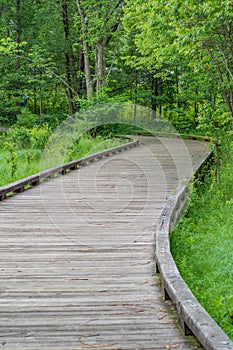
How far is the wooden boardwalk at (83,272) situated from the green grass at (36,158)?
217 centimetres

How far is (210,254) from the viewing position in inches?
246

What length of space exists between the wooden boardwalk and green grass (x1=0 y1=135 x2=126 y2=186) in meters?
2.17

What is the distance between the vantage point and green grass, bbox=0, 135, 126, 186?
11641mm

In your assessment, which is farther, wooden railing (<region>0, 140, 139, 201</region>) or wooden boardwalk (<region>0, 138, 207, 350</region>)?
wooden railing (<region>0, 140, 139, 201</region>)

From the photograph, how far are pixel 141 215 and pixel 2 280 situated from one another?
132 inches

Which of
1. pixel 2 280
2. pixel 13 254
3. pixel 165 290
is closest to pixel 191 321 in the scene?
pixel 165 290

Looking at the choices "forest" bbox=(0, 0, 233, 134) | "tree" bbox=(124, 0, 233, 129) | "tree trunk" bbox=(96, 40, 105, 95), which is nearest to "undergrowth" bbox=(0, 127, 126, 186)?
"forest" bbox=(0, 0, 233, 134)

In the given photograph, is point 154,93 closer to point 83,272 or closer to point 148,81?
point 148,81

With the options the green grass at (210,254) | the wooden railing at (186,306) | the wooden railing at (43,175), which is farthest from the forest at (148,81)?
the wooden railing at (43,175)

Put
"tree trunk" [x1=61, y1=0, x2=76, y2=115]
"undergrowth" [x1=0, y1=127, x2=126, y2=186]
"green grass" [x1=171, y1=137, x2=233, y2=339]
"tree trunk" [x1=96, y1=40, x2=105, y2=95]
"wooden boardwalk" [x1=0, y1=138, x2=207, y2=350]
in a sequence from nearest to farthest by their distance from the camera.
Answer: "wooden boardwalk" [x1=0, y1=138, x2=207, y2=350] < "green grass" [x1=171, y1=137, x2=233, y2=339] < "undergrowth" [x1=0, y1=127, x2=126, y2=186] < "tree trunk" [x1=96, y1=40, x2=105, y2=95] < "tree trunk" [x1=61, y1=0, x2=76, y2=115]

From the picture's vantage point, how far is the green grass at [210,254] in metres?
4.36

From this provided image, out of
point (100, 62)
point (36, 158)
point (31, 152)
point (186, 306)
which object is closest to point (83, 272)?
point (186, 306)

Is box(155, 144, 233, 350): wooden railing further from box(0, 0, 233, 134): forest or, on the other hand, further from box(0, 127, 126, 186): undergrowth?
box(0, 0, 233, 134): forest

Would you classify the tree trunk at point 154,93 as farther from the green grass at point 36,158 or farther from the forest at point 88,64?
the green grass at point 36,158
